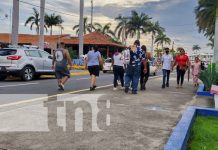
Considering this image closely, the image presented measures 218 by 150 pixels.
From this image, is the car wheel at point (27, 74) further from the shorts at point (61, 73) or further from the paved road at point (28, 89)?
the shorts at point (61, 73)

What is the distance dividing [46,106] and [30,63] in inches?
384

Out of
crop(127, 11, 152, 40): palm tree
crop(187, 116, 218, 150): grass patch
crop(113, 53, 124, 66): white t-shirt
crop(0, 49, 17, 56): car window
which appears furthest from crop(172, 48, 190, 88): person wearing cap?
crop(127, 11, 152, 40): palm tree

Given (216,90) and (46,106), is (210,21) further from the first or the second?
(46,106)

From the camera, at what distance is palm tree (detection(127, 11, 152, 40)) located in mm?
76250

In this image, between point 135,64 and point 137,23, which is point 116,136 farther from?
point 137,23

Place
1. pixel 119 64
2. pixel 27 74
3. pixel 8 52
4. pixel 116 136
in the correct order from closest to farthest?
1. pixel 116 136
2. pixel 119 64
3. pixel 8 52
4. pixel 27 74

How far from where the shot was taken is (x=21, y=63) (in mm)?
17516

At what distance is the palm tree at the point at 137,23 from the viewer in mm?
76250

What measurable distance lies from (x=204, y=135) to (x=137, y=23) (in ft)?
233

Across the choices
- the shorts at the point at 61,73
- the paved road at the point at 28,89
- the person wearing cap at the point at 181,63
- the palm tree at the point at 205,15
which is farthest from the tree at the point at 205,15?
the shorts at the point at 61,73

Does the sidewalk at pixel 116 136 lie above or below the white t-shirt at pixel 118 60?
below

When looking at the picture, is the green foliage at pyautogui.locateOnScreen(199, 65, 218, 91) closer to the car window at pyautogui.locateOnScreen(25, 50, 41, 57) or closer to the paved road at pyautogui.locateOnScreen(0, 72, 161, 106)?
the paved road at pyautogui.locateOnScreen(0, 72, 161, 106)

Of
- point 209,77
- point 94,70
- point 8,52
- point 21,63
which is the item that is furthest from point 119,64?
point 8,52

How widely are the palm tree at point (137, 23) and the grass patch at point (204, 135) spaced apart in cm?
6861
